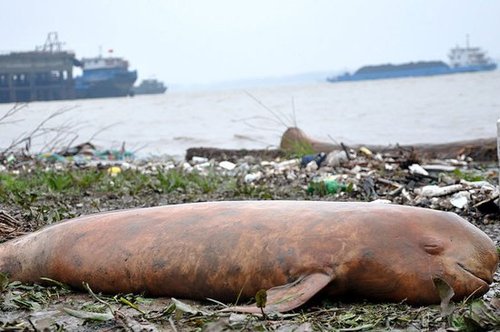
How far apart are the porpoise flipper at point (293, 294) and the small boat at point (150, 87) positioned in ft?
286

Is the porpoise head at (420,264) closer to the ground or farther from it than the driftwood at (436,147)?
farther from it

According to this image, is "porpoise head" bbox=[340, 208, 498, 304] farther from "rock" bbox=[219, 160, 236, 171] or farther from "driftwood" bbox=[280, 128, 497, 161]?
"driftwood" bbox=[280, 128, 497, 161]

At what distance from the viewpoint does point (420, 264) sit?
10.1ft

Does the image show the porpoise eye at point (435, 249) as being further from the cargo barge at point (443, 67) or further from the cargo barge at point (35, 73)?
the cargo barge at point (443, 67)

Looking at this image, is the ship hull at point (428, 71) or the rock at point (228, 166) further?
the ship hull at point (428, 71)

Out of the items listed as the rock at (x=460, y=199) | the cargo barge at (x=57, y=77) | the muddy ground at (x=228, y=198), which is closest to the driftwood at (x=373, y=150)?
the muddy ground at (x=228, y=198)

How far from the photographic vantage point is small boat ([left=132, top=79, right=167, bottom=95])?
90.5 m

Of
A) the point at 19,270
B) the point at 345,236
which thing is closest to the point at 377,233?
the point at 345,236

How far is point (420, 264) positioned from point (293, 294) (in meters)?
0.50

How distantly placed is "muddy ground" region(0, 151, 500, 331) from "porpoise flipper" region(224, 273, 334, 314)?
0.14 feet

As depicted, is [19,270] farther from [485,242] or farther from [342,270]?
[485,242]

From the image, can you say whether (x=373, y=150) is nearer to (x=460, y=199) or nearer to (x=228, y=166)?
(x=228, y=166)

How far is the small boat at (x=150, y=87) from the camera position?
90500 mm

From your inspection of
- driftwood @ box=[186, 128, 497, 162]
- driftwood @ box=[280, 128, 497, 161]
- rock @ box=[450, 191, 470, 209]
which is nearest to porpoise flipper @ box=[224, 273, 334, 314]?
rock @ box=[450, 191, 470, 209]
